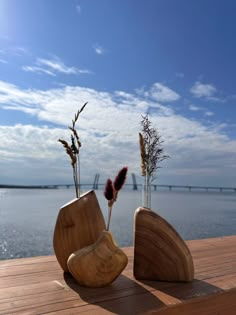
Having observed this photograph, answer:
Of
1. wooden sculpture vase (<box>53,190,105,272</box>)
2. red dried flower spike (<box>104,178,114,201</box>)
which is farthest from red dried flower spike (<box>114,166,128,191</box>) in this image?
wooden sculpture vase (<box>53,190,105,272</box>)

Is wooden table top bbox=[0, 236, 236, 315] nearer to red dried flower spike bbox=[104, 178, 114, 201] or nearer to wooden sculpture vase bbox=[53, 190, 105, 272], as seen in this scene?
wooden sculpture vase bbox=[53, 190, 105, 272]

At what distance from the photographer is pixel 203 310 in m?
1.44

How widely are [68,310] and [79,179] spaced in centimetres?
73

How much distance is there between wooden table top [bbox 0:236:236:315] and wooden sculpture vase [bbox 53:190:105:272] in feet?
0.59

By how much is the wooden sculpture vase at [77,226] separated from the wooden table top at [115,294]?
0.59 ft

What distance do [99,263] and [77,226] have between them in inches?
10.0

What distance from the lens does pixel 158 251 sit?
168 cm

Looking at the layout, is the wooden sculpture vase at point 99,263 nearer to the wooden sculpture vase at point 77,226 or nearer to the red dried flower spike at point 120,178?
the wooden sculpture vase at point 77,226

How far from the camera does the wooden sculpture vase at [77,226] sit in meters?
1.68

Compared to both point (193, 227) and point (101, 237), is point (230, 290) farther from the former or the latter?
point (193, 227)

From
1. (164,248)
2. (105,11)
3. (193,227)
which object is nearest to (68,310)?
(164,248)

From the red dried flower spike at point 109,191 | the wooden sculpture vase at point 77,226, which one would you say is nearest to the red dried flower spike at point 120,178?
the red dried flower spike at point 109,191

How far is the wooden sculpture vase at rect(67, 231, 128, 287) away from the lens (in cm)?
151

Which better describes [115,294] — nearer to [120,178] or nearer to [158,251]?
[158,251]
